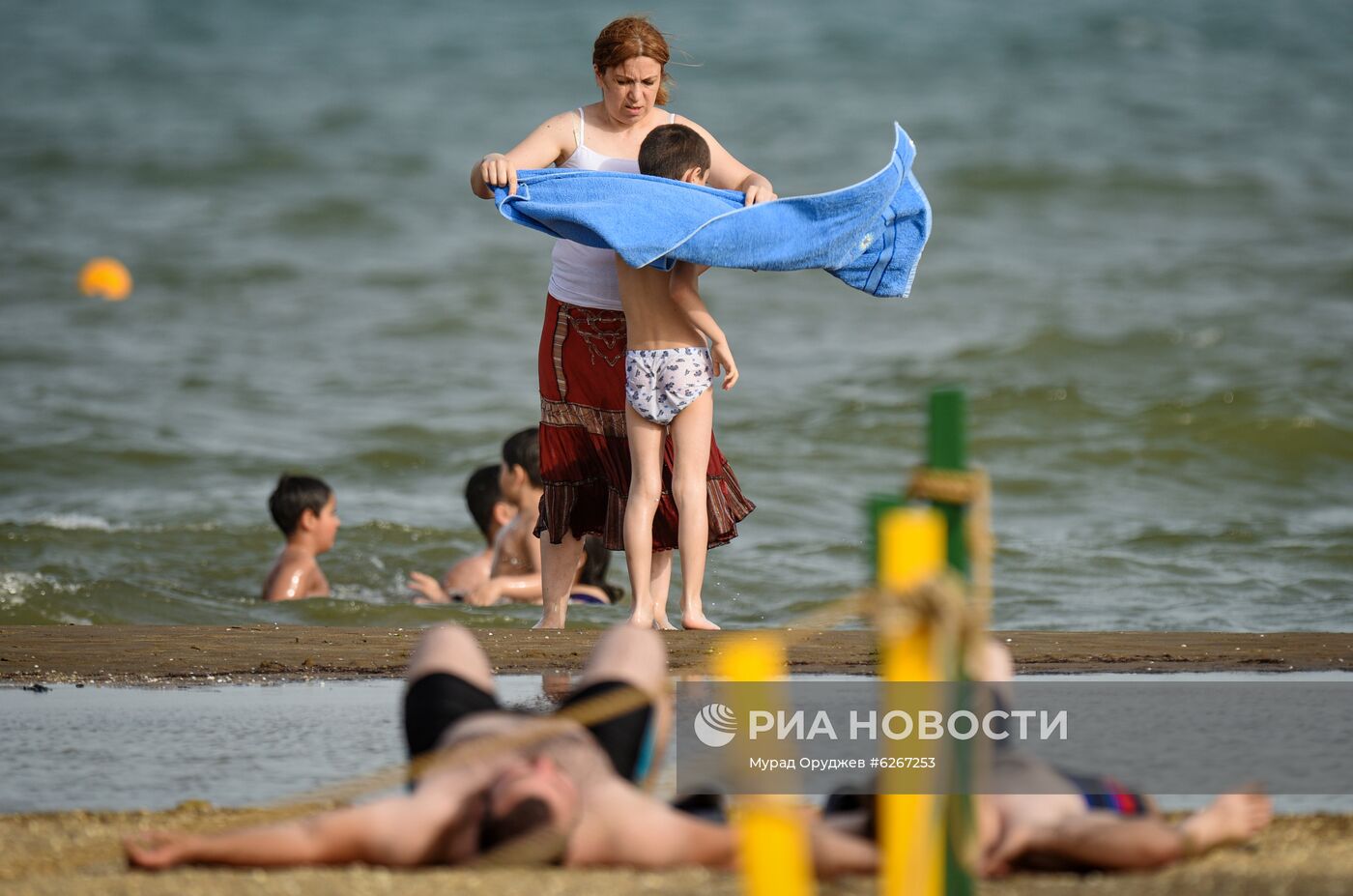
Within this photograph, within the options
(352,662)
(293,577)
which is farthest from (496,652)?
(293,577)

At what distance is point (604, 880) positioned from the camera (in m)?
2.85

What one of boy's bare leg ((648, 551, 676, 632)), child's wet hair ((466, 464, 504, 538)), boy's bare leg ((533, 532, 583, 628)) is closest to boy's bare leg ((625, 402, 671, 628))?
boy's bare leg ((648, 551, 676, 632))

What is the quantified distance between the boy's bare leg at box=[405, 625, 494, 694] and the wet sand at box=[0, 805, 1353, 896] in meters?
0.42

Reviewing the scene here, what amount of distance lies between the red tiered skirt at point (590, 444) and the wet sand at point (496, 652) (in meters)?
0.44

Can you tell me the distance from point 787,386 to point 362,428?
149 inches

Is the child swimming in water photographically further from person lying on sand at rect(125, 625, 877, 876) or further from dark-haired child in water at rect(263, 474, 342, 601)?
dark-haired child in water at rect(263, 474, 342, 601)

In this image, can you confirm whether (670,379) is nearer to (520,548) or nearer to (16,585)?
(520,548)

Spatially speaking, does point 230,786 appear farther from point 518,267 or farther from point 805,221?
Answer: point 518,267

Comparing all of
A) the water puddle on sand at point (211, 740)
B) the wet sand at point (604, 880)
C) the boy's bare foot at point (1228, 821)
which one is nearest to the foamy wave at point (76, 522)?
the water puddle on sand at point (211, 740)

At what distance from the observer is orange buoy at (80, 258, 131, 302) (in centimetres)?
1830

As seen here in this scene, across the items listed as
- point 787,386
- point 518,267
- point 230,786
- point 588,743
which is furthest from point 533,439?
point 518,267

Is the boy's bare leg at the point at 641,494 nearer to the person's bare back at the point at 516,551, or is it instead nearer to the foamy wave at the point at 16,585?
the person's bare back at the point at 516,551

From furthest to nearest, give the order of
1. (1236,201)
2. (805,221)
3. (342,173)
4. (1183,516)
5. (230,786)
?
(342,173) < (1236,201) < (1183,516) < (805,221) < (230,786)

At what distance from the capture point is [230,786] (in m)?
3.66
